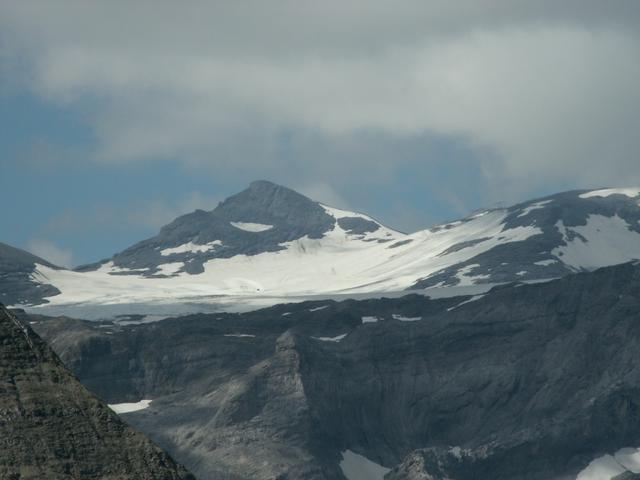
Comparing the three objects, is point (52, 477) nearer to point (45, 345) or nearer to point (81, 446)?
point (81, 446)

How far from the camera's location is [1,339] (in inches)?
1884

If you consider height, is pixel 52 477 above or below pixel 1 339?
below

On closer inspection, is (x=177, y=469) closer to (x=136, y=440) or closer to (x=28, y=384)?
(x=136, y=440)

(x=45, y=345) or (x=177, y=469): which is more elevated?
(x=45, y=345)

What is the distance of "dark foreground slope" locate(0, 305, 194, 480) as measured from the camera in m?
45.9

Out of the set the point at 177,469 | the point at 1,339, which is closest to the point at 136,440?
the point at 177,469

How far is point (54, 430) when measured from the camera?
1832 inches

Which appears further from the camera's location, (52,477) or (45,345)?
(45,345)

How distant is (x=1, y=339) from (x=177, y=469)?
5.38 metres

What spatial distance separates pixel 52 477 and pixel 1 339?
13.5ft

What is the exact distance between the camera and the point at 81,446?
46.4m

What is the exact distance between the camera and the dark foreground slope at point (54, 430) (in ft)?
151

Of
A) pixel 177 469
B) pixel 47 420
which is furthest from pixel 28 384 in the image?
pixel 177 469

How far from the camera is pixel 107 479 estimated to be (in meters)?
45.7
